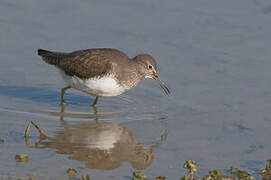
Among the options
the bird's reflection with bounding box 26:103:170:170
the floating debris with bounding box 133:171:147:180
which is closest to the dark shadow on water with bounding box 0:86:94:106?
the bird's reflection with bounding box 26:103:170:170

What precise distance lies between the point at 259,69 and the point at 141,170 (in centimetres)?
480

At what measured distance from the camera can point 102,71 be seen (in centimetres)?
1069

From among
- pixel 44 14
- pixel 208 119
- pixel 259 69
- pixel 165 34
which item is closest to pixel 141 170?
pixel 208 119

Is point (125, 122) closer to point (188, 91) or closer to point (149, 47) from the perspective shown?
point (188, 91)

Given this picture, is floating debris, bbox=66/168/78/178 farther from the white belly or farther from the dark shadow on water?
the dark shadow on water

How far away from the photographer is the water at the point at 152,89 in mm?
8781

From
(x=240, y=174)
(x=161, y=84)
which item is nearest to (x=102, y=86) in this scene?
(x=161, y=84)

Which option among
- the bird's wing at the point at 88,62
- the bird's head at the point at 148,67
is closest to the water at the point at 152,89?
the bird's head at the point at 148,67

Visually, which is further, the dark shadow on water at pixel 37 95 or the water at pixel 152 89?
the dark shadow on water at pixel 37 95

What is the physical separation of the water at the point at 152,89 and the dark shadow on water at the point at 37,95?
0.06 ft

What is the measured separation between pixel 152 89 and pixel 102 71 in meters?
1.53

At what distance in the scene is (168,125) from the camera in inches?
398

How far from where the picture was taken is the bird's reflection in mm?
8523

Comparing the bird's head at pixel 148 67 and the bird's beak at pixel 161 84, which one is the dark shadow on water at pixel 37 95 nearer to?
the bird's head at pixel 148 67
